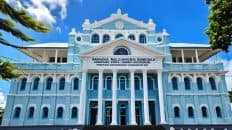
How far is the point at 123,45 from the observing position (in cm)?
2791

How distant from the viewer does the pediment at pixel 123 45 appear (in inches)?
1061

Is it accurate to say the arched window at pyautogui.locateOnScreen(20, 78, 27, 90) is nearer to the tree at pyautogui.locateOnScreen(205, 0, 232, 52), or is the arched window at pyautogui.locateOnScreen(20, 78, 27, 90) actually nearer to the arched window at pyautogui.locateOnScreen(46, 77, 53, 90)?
the arched window at pyautogui.locateOnScreen(46, 77, 53, 90)

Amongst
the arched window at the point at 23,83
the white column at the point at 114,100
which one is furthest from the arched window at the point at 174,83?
the arched window at the point at 23,83

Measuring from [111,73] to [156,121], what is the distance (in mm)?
7330

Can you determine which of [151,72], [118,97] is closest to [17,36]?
[118,97]

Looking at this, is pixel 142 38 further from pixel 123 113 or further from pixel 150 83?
pixel 123 113

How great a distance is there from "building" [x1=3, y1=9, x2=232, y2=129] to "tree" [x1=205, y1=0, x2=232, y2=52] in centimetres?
1295

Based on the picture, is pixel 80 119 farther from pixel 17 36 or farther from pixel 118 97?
pixel 17 36

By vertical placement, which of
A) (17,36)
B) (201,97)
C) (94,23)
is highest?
(94,23)

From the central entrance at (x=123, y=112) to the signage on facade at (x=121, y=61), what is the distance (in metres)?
4.43

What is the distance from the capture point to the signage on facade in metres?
26.6

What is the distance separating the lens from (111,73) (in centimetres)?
2762

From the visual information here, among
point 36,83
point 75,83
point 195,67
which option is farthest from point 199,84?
point 36,83

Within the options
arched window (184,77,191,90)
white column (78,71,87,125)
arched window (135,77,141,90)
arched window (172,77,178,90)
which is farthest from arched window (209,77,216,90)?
white column (78,71,87,125)
